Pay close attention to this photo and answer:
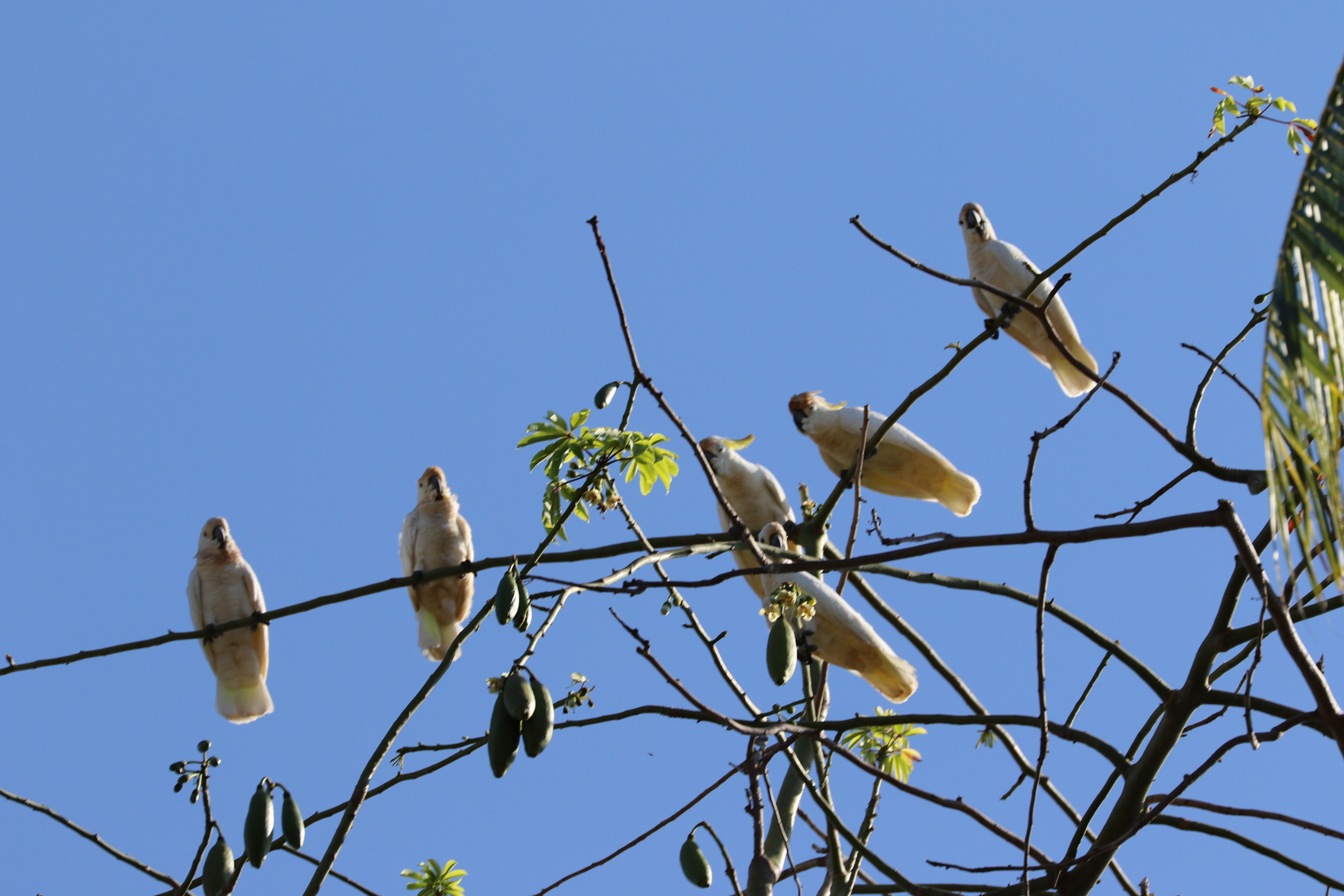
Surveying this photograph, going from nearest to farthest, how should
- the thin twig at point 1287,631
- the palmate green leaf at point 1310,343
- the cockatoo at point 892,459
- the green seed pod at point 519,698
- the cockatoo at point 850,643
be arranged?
the palmate green leaf at point 1310,343
the thin twig at point 1287,631
the green seed pod at point 519,698
the cockatoo at point 850,643
the cockatoo at point 892,459

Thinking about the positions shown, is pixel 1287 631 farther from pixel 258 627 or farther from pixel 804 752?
pixel 258 627

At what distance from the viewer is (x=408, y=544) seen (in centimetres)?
593

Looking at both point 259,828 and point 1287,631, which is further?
point 259,828

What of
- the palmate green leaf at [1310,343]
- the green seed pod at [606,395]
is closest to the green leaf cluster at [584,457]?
the green seed pod at [606,395]

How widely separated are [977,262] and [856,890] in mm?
4390

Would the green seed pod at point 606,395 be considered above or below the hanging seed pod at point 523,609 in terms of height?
above

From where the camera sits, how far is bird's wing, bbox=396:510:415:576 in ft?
19.4

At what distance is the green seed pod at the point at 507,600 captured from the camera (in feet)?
7.26

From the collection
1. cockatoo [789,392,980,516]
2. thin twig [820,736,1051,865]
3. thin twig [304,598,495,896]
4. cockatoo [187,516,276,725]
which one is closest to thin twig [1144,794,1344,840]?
thin twig [820,736,1051,865]

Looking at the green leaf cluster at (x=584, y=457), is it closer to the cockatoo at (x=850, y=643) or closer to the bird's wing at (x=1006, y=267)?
the cockatoo at (x=850, y=643)

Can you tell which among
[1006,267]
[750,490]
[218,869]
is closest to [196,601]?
[750,490]

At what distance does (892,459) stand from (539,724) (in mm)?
4077

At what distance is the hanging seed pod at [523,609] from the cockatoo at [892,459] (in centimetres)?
334

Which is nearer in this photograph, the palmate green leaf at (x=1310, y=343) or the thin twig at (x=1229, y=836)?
the palmate green leaf at (x=1310, y=343)
